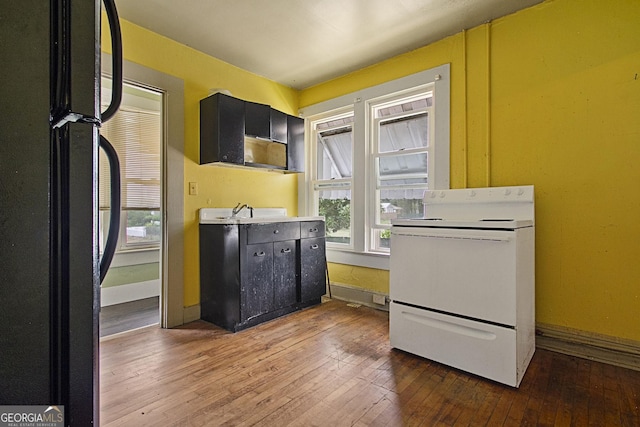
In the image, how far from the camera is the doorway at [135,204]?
351 cm

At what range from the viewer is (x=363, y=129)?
3.30 m

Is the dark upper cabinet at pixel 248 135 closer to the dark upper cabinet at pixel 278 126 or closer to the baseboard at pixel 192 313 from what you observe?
the dark upper cabinet at pixel 278 126

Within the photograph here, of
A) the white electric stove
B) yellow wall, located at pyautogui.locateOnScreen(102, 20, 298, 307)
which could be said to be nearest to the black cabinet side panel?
yellow wall, located at pyautogui.locateOnScreen(102, 20, 298, 307)

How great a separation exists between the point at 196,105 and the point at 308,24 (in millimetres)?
1234

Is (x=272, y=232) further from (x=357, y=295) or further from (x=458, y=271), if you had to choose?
(x=458, y=271)

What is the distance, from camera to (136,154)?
376cm

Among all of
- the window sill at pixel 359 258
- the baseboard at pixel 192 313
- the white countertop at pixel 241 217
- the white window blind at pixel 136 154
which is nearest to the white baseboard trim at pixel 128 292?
the white window blind at pixel 136 154

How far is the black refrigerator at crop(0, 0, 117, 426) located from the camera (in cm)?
49

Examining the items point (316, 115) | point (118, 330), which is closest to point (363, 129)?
point (316, 115)

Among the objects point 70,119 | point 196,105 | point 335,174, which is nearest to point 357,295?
point 335,174

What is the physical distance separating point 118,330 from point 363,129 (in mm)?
2916

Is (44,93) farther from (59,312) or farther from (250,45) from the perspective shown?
(250,45)
